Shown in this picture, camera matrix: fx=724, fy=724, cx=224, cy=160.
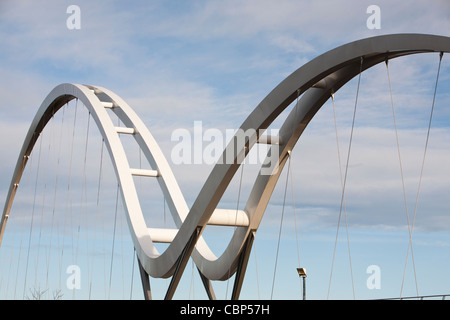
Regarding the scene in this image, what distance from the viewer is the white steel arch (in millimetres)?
16000

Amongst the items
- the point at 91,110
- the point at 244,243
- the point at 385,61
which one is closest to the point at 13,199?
the point at 91,110

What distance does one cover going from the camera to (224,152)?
1992 centimetres

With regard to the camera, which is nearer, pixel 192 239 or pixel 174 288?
pixel 192 239

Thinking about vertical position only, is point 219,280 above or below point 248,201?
below

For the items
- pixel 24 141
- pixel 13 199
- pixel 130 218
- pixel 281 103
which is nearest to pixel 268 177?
pixel 281 103

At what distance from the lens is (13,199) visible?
3938cm

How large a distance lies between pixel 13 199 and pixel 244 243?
69.8ft

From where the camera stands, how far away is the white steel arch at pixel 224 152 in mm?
16000
